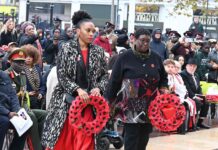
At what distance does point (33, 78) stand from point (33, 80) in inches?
1.2

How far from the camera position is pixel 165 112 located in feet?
29.0

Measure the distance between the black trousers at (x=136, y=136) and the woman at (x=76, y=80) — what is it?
71cm

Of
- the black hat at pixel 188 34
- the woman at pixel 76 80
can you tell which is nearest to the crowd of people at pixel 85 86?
the woman at pixel 76 80

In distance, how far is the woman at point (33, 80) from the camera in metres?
11.1

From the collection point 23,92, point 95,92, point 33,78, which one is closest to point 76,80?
point 95,92

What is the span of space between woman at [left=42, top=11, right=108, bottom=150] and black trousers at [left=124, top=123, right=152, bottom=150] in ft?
2.32

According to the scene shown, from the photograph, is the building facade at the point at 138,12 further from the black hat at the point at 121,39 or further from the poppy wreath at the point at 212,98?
the poppy wreath at the point at 212,98

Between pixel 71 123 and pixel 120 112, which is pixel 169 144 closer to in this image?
pixel 120 112

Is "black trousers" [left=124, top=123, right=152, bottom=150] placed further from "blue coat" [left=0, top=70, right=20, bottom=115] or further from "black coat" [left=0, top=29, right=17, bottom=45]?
"black coat" [left=0, top=29, right=17, bottom=45]

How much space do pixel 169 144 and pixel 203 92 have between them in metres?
4.12

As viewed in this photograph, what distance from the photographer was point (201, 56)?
63.8 ft

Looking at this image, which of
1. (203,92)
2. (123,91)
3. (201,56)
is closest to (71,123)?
(123,91)

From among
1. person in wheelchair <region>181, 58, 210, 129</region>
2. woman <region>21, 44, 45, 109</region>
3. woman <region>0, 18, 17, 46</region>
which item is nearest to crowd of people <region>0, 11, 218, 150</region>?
woman <region>21, 44, 45, 109</region>

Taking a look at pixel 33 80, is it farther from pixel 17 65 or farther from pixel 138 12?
pixel 138 12
